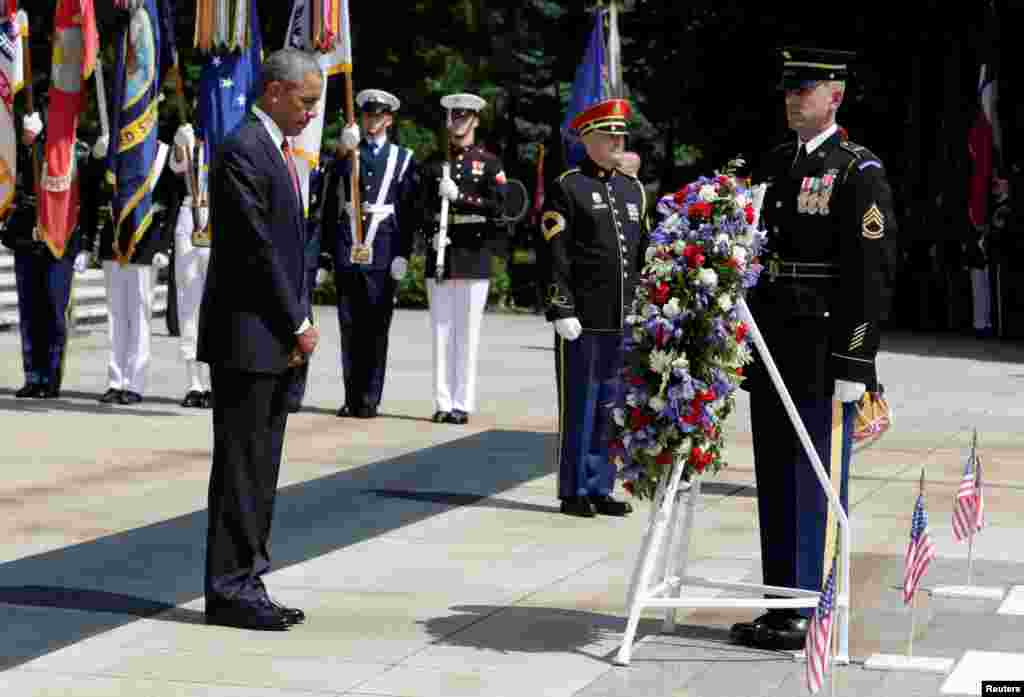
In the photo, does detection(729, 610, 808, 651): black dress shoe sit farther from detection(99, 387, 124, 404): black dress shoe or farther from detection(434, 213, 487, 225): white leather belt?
detection(99, 387, 124, 404): black dress shoe

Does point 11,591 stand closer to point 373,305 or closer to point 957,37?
point 373,305

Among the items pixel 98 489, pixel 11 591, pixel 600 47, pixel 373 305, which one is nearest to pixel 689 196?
pixel 11 591

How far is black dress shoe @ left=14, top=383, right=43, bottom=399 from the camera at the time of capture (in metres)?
16.5

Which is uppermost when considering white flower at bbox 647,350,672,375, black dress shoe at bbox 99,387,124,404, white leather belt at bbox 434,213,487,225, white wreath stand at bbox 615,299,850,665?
white leather belt at bbox 434,213,487,225

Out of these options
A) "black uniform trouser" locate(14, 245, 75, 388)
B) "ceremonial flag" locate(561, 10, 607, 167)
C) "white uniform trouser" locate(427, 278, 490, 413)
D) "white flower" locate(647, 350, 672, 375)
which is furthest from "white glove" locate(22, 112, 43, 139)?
"white flower" locate(647, 350, 672, 375)

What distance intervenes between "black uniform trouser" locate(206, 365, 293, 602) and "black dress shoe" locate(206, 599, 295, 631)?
0.03 meters

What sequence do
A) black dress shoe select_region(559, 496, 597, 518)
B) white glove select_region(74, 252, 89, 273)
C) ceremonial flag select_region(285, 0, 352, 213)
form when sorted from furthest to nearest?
white glove select_region(74, 252, 89, 273) < ceremonial flag select_region(285, 0, 352, 213) < black dress shoe select_region(559, 496, 597, 518)

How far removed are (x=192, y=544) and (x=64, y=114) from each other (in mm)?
6800

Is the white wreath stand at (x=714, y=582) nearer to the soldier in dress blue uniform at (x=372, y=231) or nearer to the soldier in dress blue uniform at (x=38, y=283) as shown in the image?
the soldier in dress blue uniform at (x=372, y=231)

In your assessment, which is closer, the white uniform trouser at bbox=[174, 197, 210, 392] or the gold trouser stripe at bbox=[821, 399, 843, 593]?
the gold trouser stripe at bbox=[821, 399, 843, 593]

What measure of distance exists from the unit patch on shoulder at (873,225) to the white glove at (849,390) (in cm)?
54

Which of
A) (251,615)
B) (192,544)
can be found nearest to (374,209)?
(192,544)

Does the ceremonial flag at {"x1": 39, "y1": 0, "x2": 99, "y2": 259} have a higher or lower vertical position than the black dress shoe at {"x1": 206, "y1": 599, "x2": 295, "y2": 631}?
higher

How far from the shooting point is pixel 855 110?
2880cm
